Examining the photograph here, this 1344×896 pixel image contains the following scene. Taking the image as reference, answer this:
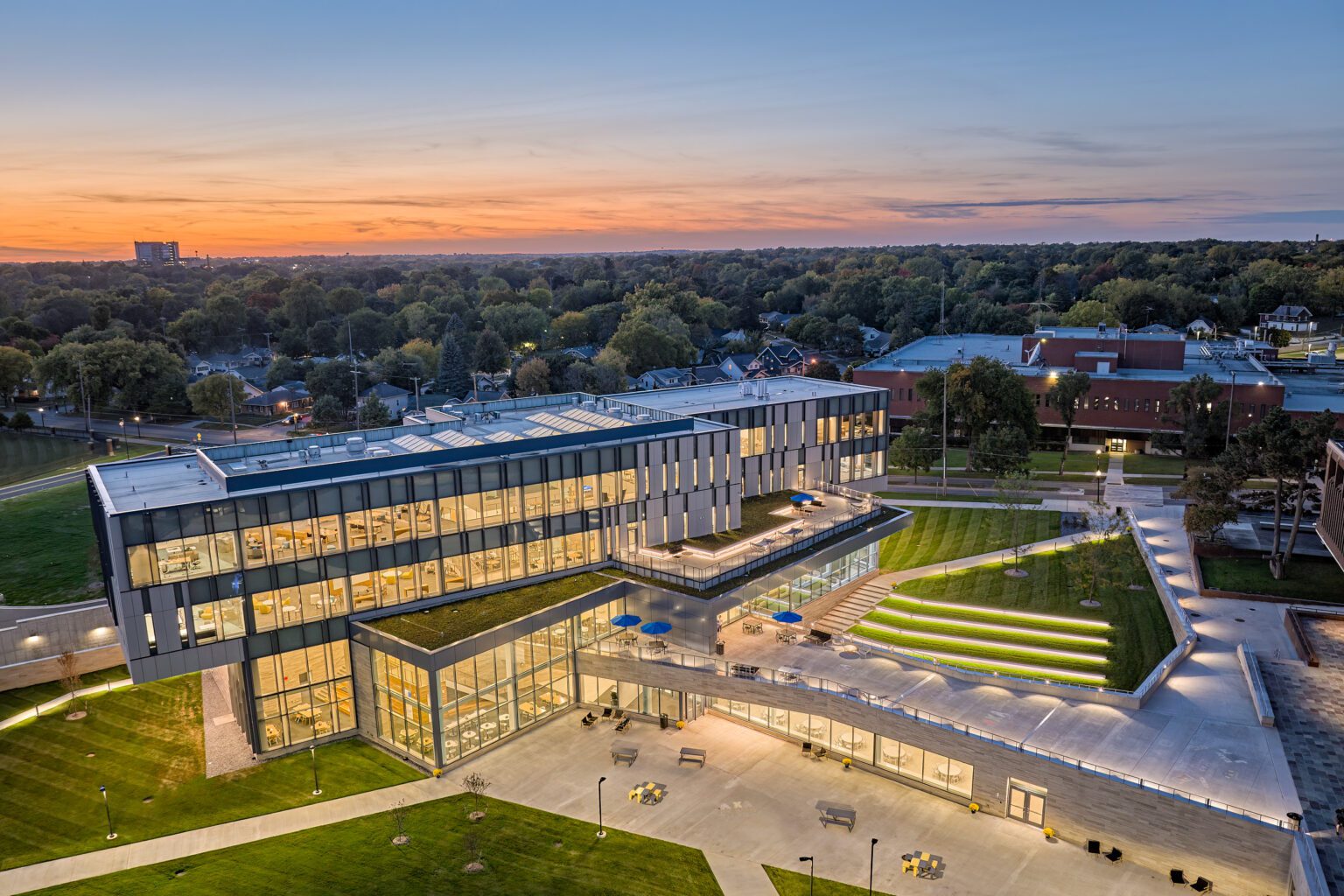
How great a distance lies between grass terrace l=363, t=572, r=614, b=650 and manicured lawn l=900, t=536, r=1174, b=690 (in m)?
21.8

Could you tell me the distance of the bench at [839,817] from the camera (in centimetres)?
3409

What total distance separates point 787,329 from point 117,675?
14288 centimetres

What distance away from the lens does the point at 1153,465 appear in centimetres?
8269

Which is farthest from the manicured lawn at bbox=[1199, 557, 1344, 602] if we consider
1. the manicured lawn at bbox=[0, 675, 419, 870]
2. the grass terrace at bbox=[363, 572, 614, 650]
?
the manicured lawn at bbox=[0, 675, 419, 870]

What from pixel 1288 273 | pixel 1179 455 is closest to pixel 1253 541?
pixel 1179 455

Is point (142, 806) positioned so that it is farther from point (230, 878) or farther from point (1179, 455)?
point (1179, 455)

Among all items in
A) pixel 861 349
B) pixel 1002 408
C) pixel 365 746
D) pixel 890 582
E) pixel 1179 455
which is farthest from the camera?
pixel 861 349

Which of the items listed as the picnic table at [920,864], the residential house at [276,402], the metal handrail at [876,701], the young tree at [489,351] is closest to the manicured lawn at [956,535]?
the metal handrail at [876,701]

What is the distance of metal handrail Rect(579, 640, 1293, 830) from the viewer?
30734mm

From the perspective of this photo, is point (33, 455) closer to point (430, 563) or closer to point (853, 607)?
point (430, 563)

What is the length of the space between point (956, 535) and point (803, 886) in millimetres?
37558

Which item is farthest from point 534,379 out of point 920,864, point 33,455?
point 920,864

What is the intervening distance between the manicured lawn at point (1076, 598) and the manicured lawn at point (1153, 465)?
2368 cm

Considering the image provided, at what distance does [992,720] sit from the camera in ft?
123
